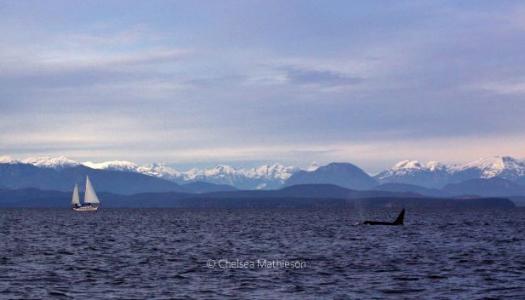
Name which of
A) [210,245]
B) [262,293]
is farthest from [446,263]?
[210,245]

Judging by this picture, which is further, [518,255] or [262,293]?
[518,255]

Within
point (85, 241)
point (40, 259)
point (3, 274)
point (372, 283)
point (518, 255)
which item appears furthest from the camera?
point (85, 241)

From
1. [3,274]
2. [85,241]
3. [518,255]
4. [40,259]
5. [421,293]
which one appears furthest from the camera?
[85,241]

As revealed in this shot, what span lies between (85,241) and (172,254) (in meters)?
28.0

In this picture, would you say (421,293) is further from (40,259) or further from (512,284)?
(40,259)

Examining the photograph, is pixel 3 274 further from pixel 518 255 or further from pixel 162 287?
pixel 518 255

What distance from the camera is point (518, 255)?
80.8 metres

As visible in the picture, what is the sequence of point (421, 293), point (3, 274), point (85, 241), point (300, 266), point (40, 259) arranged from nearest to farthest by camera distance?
point (421, 293)
point (3, 274)
point (300, 266)
point (40, 259)
point (85, 241)

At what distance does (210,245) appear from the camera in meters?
95.3

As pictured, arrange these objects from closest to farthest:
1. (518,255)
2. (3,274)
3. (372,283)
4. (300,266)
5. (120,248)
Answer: (372,283) < (3,274) < (300,266) < (518,255) < (120,248)

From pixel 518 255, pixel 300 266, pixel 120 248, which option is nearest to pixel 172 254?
pixel 120 248

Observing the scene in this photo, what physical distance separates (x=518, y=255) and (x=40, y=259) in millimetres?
44546

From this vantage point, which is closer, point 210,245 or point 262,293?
point 262,293

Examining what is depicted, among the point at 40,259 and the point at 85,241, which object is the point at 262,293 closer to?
the point at 40,259
